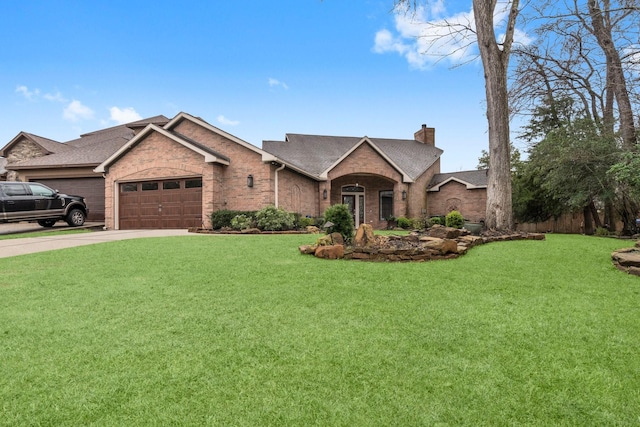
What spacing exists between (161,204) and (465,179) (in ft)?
56.4

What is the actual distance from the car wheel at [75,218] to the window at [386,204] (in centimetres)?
1568

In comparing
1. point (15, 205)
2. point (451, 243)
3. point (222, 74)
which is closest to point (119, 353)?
point (451, 243)

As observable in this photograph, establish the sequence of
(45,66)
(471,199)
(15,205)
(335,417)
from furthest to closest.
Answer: (471,199) < (45,66) < (15,205) < (335,417)

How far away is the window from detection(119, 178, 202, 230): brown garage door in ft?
36.8

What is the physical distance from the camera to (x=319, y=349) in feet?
8.25

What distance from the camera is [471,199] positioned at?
2014cm

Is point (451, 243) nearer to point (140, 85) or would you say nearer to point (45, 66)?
point (140, 85)

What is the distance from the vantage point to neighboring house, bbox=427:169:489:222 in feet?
65.3

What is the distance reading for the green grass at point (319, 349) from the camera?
183 centimetres

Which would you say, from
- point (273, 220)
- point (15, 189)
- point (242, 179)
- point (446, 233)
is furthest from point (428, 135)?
point (15, 189)

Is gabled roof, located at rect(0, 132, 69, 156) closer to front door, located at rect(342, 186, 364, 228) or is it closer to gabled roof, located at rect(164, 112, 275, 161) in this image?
gabled roof, located at rect(164, 112, 275, 161)

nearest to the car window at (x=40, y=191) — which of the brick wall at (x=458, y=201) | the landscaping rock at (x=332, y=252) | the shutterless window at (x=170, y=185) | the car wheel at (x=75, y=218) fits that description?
the car wheel at (x=75, y=218)

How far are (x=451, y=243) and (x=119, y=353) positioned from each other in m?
5.70

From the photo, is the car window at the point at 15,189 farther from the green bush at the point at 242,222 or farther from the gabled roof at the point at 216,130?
the green bush at the point at 242,222
